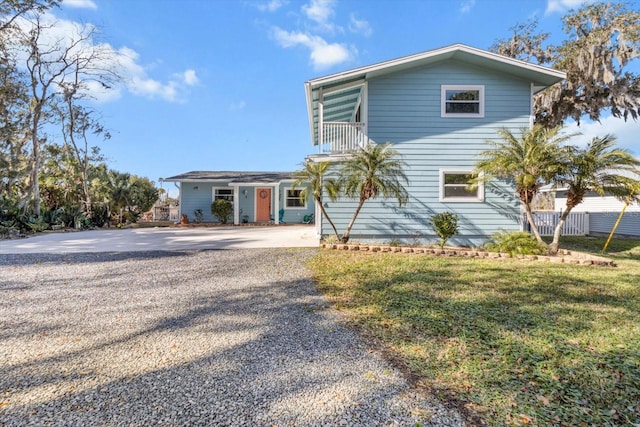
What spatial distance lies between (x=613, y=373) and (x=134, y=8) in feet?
50.0

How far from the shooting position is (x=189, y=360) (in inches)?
105

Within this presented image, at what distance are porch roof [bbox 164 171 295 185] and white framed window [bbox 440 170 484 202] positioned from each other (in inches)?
328

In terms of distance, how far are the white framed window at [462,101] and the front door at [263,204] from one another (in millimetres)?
10791

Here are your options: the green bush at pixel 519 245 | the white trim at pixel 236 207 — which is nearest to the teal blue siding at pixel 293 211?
the white trim at pixel 236 207

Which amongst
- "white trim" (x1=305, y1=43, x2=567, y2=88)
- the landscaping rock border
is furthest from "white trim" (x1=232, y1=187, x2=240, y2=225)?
the landscaping rock border

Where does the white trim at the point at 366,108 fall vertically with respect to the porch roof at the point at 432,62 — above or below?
below

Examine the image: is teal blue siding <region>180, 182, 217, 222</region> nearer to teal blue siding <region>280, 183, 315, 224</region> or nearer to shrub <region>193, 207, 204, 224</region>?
shrub <region>193, 207, 204, 224</region>

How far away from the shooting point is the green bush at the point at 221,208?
54.9ft

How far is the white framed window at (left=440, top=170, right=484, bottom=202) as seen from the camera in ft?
32.1

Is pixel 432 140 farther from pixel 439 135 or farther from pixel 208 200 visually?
pixel 208 200

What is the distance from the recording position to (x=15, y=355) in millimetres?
2748

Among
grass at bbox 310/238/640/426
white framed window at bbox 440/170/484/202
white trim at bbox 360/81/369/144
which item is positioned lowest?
grass at bbox 310/238/640/426

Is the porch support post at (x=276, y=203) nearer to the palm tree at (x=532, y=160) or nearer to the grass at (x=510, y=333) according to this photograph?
the palm tree at (x=532, y=160)

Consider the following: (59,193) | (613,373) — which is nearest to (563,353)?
(613,373)
